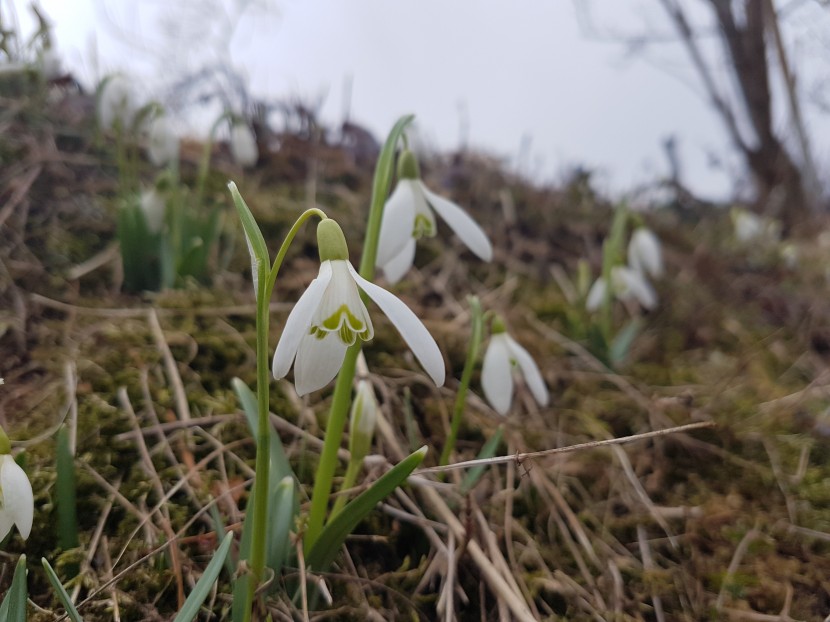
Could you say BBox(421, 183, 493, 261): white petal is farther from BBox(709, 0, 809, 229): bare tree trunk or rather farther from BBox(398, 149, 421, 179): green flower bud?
BBox(709, 0, 809, 229): bare tree trunk

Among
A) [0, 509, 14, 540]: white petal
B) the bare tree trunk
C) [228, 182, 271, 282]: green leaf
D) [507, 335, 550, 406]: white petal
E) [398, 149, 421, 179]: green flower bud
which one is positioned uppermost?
the bare tree trunk

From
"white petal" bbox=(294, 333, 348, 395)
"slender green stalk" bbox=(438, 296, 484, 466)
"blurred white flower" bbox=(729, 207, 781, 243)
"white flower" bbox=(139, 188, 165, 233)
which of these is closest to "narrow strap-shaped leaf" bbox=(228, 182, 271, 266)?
"white petal" bbox=(294, 333, 348, 395)

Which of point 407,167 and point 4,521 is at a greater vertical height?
point 407,167

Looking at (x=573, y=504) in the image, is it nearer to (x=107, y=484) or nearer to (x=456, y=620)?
(x=456, y=620)

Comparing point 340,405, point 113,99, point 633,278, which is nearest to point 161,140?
point 113,99

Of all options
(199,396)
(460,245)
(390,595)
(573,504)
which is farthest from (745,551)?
(460,245)

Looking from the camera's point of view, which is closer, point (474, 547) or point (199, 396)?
point (474, 547)

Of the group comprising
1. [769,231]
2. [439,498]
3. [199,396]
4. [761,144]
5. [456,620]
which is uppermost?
[761,144]

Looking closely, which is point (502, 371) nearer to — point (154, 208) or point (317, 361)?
point (317, 361)
